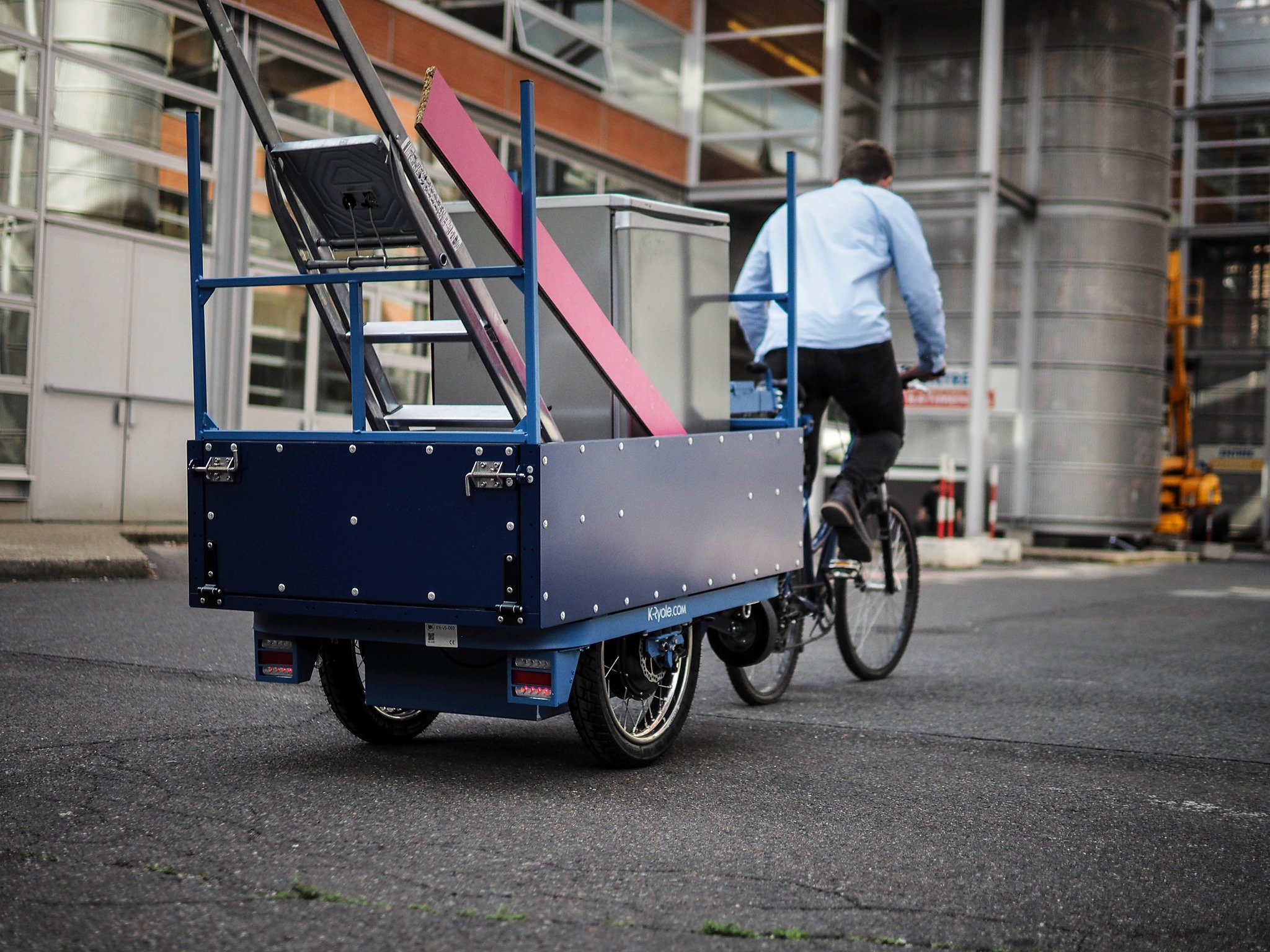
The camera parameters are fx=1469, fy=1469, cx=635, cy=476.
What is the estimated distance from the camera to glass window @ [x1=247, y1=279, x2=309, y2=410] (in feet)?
46.1

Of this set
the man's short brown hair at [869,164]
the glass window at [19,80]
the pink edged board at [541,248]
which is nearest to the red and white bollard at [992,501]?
the glass window at [19,80]

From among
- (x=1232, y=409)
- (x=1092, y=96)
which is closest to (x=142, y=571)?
(x=1092, y=96)

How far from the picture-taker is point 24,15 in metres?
12.1

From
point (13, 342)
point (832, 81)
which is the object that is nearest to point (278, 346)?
point (13, 342)

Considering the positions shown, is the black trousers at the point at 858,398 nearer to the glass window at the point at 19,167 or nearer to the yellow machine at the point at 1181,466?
the glass window at the point at 19,167

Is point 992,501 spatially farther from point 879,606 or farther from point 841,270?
point 841,270

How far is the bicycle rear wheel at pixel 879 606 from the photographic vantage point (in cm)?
633

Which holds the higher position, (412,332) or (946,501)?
(412,332)

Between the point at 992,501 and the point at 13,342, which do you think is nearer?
the point at 13,342

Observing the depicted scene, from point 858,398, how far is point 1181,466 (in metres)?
22.1

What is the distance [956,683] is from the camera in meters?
6.64

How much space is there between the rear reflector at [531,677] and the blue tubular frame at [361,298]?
0.63 meters

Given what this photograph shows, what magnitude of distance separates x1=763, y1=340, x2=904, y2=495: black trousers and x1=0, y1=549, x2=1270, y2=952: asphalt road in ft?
3.20

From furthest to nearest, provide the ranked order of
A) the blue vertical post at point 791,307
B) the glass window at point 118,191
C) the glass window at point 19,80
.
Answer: the glass window at point 118,191 < the glass window at point 19,80 < the blue vertical post at point 791,307
